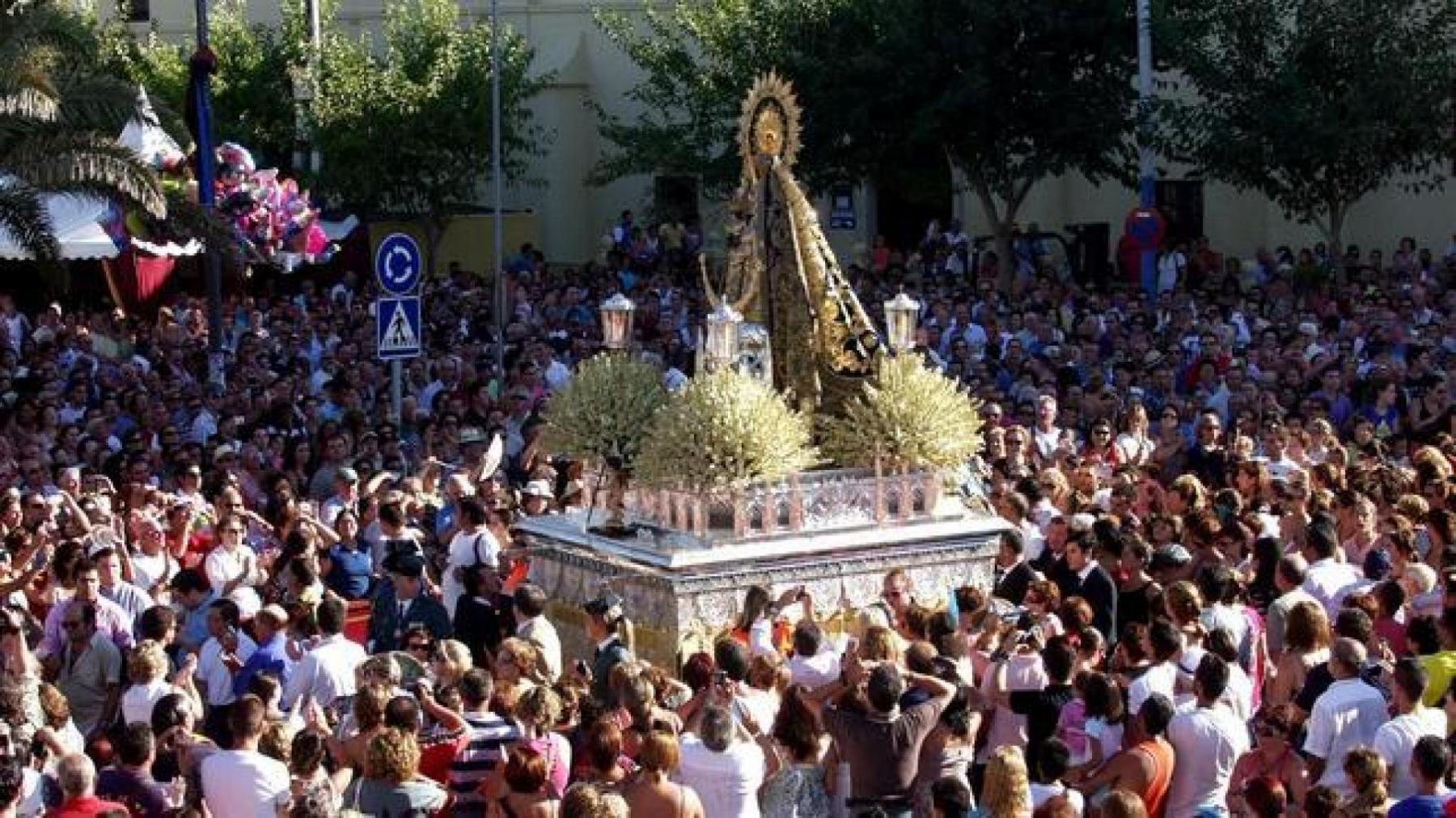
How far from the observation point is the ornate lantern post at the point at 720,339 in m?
15.4

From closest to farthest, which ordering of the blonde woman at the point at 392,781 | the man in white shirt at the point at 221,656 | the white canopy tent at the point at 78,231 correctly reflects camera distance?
the blonde woman at the point at 392,781 < the man in white shirt at the point at 221,656 < the white canopy tent at the point at 78,231

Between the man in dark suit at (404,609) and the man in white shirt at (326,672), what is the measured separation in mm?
1415

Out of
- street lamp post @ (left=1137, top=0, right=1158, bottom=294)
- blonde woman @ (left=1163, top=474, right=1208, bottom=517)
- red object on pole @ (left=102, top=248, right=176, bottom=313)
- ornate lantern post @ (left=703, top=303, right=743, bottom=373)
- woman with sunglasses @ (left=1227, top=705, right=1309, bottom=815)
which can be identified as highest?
street lamp post @ (left=1137, top=0, right=1158, bottom=294)

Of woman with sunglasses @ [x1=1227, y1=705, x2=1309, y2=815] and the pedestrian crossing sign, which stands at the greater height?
the pedestrian crossing sign

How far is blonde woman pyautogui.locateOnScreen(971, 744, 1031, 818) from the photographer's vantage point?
984cm

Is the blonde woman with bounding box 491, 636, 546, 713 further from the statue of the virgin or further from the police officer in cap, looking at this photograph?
the statue of the virgin

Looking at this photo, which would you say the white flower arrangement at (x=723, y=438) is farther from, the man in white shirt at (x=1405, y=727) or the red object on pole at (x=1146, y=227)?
the red object on pole at (x=1146, y=227)

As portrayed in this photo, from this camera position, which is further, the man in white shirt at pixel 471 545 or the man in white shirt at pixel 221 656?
the man in white shirt at pixel 471 545

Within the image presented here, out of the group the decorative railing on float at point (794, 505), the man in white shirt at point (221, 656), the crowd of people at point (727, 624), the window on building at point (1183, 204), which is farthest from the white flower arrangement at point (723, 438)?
the window on building at point (1183, 204)

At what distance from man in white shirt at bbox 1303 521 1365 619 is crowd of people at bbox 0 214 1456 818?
0.02 meters

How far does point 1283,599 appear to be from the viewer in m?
13.1

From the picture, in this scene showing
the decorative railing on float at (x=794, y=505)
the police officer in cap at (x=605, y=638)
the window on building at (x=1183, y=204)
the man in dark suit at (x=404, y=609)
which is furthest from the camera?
the window on building at (x=1183, y=204)

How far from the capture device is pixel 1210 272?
32.2 m

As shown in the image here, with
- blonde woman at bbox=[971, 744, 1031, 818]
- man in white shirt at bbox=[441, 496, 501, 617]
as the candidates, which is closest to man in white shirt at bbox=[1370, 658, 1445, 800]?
blonde woman at bbox=[971, 744, 1031, 818]
